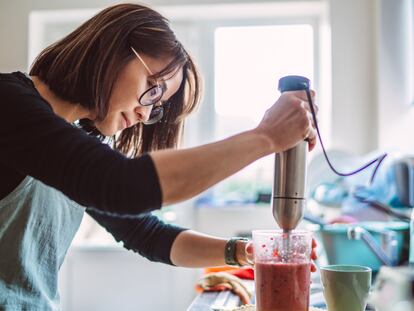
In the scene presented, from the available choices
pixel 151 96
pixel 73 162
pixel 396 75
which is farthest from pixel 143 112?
pixel 396 75

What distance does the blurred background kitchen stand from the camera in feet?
8.22

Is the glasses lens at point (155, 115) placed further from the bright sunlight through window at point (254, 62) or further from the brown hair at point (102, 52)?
the bright sunlight through window at point (254, 62)

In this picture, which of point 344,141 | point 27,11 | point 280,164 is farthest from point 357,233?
point 27,11

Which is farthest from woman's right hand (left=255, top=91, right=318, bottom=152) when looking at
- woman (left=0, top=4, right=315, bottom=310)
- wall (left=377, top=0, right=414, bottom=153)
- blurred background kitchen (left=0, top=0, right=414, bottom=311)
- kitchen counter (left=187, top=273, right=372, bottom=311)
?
wall (left=377, top=0, right=414, bottom=153)

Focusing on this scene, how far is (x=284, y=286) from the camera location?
89 cm

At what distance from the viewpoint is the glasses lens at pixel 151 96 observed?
3.63 ft

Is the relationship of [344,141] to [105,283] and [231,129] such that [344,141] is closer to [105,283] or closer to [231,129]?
[231,129]

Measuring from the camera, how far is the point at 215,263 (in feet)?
3.97

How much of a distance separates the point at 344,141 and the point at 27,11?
1.76 metres

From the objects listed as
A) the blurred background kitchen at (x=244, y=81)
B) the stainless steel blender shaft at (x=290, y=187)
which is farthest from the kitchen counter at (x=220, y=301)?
the blurred background kitchen at (x=244, y=81)

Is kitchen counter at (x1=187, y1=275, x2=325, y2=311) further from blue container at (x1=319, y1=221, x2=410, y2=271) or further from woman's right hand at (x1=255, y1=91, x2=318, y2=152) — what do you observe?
woman's right hand at (x1=255, y1=91, x2=318, y2=152)

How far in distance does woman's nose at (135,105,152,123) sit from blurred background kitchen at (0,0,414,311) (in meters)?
1.31

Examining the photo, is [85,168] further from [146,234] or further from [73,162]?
[146,234]

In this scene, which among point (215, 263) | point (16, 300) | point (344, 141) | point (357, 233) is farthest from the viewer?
point (344, 141)
